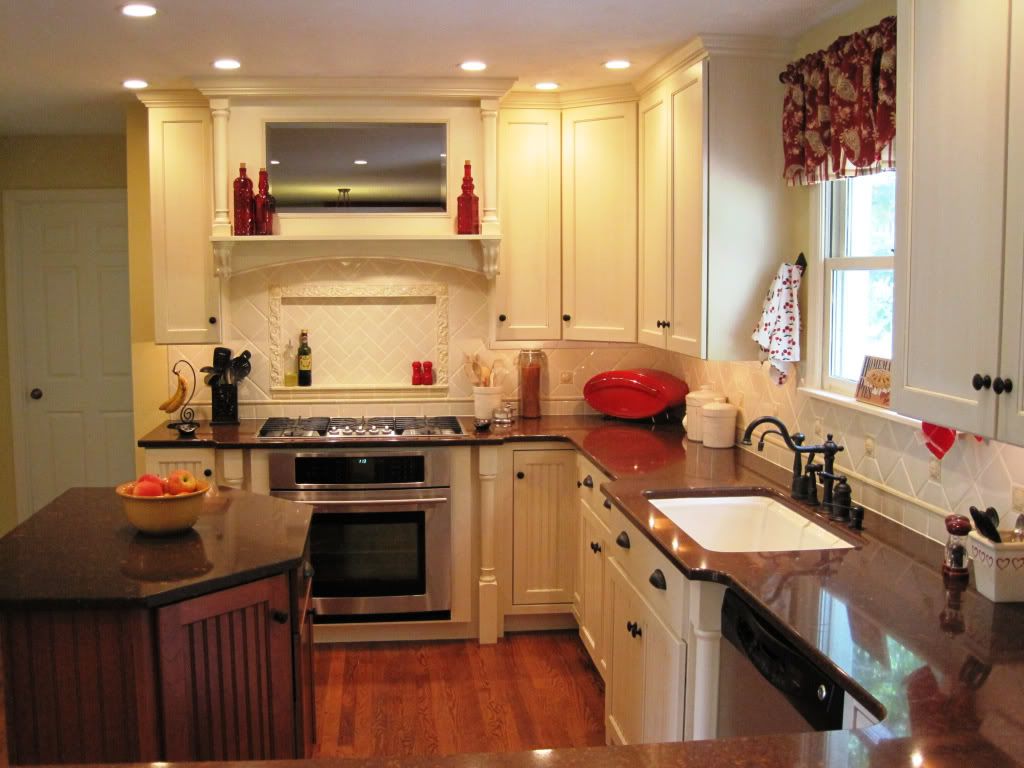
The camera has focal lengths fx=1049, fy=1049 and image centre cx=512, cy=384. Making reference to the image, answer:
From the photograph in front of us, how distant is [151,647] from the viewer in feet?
7.98

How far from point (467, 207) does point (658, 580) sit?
7.40 ft

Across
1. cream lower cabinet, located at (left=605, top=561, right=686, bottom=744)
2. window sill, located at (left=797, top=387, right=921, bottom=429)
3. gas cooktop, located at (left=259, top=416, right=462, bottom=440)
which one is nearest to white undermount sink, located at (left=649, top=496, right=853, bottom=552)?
cream lower cabinet, located at (left=605, top=561, right=686, bottom=744)

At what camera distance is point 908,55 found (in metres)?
2.25

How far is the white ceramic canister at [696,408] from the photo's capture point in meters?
4.27

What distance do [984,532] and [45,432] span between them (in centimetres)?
519

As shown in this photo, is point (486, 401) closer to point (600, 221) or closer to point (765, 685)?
point (600, 221)

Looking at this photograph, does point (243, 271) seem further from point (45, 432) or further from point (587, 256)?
point (45, 432)

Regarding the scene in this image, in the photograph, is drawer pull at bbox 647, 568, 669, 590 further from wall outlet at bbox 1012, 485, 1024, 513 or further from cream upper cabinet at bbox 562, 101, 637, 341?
cream upper cabinet at bbox 562, 101, 637, 341

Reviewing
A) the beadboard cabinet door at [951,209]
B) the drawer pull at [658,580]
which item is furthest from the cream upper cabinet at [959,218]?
the drawer pull at [658,580]

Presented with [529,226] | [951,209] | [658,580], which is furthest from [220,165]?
[951,209]

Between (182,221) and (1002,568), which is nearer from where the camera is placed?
(1002,568)

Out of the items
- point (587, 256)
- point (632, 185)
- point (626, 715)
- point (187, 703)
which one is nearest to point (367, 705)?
point (626, 715)

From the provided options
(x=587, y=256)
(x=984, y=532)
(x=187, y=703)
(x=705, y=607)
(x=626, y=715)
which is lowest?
(x=626, y=715)

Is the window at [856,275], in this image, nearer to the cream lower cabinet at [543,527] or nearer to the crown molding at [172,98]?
the cream lower cabinet at [543,527]
